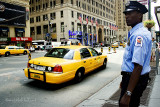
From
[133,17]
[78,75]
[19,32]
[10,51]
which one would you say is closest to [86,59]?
[78,75]

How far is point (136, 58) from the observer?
170cm

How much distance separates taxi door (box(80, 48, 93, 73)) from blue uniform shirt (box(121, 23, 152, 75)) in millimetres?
4178

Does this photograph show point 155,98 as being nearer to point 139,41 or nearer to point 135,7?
point 139,41

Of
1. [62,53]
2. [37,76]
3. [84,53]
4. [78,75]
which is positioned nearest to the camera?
[37,76]

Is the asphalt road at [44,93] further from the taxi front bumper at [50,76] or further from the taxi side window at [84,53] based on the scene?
the taxi side window at [84,53]

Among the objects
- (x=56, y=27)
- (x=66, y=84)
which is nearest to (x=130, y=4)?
(x=66, y=84)

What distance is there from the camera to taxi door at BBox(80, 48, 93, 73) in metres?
6.26

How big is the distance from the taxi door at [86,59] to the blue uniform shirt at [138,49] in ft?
13.7

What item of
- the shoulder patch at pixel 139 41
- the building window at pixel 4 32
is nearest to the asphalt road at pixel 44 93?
the shoulder patch at pixel 139 41

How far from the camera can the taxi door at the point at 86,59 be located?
6262 mm

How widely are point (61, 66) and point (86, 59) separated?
184 cm

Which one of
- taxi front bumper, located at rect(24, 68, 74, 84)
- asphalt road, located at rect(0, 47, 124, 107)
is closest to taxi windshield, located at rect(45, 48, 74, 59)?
taxi front bumper, located at rect(24, 68, 74, 84)

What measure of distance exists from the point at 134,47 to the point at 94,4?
66573 mm

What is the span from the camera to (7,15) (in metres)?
32.2
